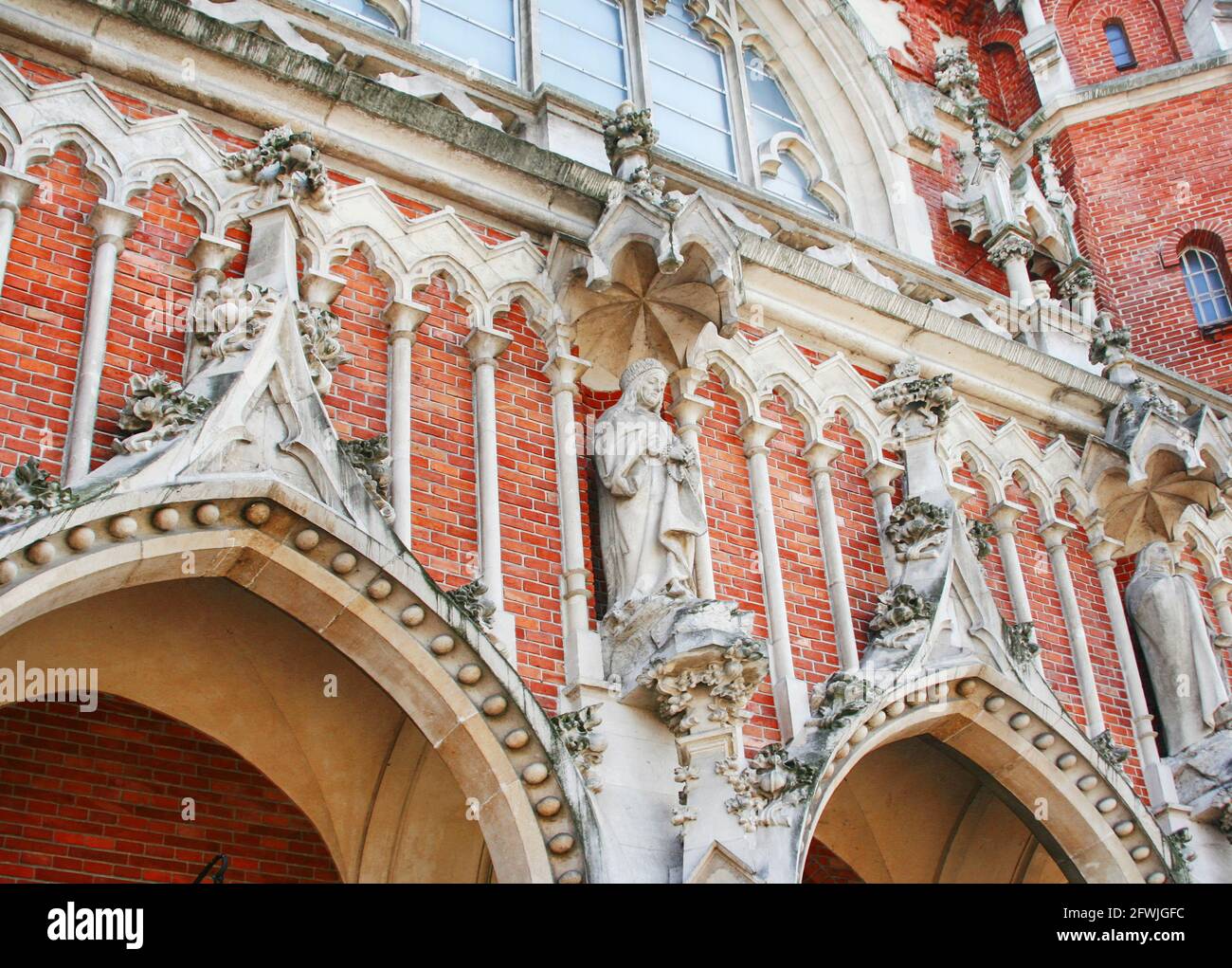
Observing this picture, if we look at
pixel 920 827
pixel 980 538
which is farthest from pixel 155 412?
pixel 920 827

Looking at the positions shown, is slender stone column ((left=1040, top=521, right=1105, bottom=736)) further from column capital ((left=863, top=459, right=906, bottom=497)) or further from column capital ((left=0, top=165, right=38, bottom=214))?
column capital ((left=0, top=165, right=38, bottom=214))

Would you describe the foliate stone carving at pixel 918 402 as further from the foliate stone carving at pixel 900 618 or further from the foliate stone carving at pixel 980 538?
the foliate stone carving at pixel 900 618

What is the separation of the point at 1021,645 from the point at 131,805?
4.71 metres

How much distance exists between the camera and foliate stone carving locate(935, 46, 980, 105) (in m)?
14.6

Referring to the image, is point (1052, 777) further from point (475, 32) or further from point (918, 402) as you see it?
point (475, 32)

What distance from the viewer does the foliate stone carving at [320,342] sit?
7.30 meters

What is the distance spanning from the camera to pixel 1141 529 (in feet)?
35.0

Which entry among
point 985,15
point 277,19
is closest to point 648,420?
point 277,19

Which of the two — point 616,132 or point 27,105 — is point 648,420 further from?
point 27,105

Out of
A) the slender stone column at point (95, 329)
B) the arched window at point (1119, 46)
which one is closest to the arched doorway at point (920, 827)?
the slender stone column at point (95, 329)

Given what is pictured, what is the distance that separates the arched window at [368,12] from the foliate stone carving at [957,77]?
5573 mm

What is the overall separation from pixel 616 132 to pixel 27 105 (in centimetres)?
315

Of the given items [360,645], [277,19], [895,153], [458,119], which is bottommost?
[360,645]

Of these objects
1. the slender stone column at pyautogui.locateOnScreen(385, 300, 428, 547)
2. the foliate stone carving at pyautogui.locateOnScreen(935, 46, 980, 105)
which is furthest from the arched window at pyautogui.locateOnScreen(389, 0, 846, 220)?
the slender stone column at pyautogui.locateOnScreen(385, 300, 428, 547)
